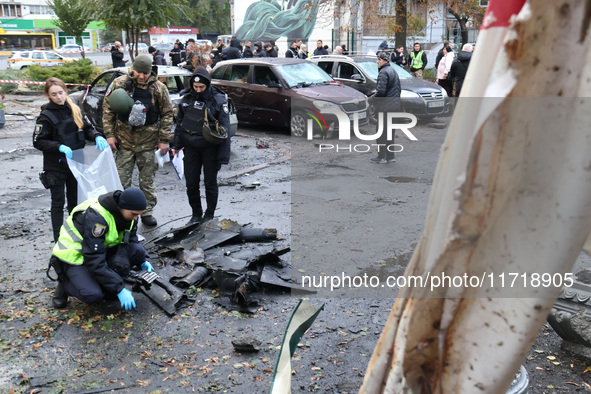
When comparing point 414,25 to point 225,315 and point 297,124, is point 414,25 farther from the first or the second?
point 225,315

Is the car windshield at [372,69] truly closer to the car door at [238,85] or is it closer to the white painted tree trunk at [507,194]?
the car door at [238,85]

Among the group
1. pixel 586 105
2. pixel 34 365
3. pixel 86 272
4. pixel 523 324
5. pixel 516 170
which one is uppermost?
pixel 586 105

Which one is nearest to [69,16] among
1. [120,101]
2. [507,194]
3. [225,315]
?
[120,101]

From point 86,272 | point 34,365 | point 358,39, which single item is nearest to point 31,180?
Result: point 86,272

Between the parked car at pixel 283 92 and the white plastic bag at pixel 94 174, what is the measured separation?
6.56 m

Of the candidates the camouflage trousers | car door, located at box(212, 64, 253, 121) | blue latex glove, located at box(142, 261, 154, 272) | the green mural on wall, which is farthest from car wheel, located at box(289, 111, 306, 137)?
the green mural on wall

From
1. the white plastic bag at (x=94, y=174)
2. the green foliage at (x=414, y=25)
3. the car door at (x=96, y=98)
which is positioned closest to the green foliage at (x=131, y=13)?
the car door at (x=96, y=98)

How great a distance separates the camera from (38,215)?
7.48 metres

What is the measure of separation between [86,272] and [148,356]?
3.33 feet

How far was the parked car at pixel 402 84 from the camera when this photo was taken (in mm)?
13992

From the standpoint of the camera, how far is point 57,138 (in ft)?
19.1

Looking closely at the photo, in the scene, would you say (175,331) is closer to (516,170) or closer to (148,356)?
(148,356)

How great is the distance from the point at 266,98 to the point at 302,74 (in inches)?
43.7

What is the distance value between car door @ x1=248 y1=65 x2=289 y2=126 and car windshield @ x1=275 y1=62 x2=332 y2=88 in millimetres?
253
